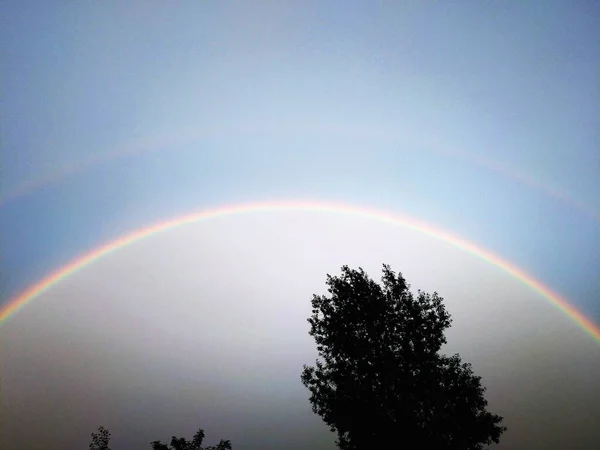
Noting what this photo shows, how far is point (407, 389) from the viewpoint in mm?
17891

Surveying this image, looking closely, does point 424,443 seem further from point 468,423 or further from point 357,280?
point 357,280

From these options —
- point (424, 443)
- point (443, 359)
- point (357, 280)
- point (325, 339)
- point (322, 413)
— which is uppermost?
point (357, 280)

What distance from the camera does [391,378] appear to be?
712 inches

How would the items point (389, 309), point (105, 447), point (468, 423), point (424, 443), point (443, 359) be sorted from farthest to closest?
1. point (105, 447)
2. point (389, 309)
3. point (443, 359)
4. point (468, 423)
5. point (424, 443)

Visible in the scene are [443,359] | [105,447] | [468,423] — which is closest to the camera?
[468,423]

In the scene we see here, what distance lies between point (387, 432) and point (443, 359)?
5616 mm

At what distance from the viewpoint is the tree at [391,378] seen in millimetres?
17609

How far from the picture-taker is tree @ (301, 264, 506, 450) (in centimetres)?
1761

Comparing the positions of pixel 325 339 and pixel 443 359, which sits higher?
pixel 325 339

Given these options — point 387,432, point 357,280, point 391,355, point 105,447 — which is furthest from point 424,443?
point 105,447

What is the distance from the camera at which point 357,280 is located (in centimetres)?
2184

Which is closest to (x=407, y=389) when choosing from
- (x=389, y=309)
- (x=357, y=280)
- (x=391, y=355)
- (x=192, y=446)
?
(x=391, y=355)

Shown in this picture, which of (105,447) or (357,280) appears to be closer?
(357,280)

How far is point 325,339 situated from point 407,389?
5.74 meters
